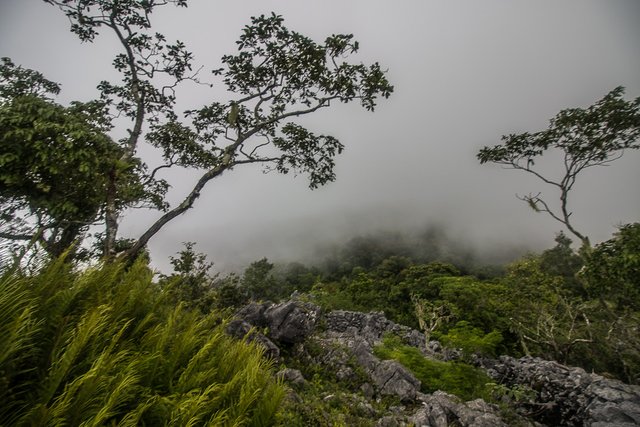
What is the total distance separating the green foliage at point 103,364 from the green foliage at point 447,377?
8.16 meters

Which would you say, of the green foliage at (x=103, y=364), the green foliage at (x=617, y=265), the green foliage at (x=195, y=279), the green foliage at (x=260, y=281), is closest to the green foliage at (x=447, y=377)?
the green foliage at (x=617, y=265)

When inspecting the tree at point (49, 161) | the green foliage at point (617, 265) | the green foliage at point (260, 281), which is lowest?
the tree at point (49, 161)

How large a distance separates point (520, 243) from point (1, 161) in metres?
177

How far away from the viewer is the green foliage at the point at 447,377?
8.36m

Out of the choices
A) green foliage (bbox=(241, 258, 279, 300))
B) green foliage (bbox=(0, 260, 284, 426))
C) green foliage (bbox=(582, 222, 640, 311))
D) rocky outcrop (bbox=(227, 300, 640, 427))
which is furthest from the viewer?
green foliage (bbox=(241, 258, 279, 300))

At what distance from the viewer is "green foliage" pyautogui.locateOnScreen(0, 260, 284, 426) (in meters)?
1.33

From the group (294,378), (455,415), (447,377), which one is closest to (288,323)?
(294,378)

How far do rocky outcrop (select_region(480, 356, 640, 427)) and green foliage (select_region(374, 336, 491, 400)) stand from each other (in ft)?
4.96

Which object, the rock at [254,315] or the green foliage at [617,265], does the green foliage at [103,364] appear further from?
the green foliage at [617,265]

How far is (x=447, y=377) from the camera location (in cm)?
858

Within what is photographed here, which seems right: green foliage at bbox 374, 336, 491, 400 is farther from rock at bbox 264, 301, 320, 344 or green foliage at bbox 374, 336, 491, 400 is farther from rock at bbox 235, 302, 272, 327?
rock at bbox 235, 302, 272, 327

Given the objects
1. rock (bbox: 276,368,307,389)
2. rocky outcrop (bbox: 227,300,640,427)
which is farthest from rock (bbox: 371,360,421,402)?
rock (bbox: 276,368,307,389)

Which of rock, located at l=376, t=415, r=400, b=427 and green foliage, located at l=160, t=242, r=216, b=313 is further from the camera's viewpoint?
green foliage, located at l=160, t=242, r=216, b=313

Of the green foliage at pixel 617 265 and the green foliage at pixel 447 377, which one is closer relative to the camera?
the green foliage at pixel 617 265
